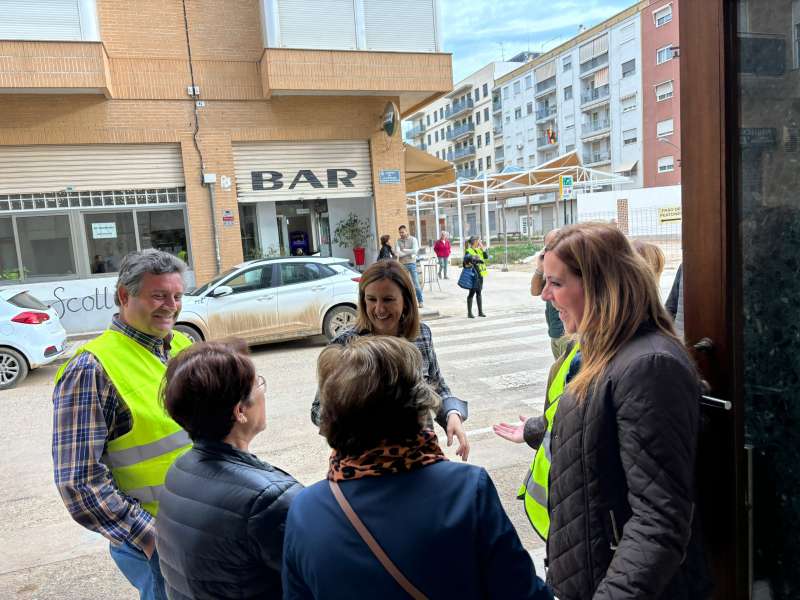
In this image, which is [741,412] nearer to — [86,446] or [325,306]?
[86,446]

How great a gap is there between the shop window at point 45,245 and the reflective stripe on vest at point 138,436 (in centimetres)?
1316

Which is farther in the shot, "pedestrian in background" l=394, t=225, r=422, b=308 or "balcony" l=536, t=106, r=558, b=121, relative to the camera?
"balcony" l=536, t=106, r=558, b=121

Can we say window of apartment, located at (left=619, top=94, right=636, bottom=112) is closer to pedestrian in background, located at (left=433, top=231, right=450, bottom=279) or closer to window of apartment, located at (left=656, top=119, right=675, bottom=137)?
window of apartment, located at (left=656, top=119, right=675, bottom=137)

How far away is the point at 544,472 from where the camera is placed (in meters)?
2.03

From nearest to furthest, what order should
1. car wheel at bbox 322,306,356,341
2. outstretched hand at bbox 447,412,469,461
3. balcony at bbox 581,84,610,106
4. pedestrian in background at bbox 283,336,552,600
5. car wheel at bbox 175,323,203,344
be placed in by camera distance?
pedestrian in background at bbox 283,336,552,600, outstretched hand at bbox 447,412,469,461, car wheel at bbox 175,323,203,344, car wheel at bbox 322,306,356,341, balcony at bbox 581,84,610,106

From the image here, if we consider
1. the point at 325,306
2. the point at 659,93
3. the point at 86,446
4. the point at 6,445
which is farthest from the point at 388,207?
the point at 659,93

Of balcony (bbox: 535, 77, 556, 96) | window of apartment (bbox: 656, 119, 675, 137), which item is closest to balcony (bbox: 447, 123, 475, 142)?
balcony (bbox: 535, 77, 556, 96)

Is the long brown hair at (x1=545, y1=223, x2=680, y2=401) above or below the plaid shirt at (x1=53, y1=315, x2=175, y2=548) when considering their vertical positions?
above

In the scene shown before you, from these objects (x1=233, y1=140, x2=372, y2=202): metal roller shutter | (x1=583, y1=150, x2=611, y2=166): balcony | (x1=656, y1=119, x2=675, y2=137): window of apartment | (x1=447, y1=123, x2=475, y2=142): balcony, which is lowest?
(x1=233, y1=140, x2=372, y2=202): metal roller shutter

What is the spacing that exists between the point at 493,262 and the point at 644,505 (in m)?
28.1

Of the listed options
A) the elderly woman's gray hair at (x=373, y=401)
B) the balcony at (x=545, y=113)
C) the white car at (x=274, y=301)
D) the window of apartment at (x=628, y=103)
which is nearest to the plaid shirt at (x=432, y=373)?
the elderly woman's gray hair at (x=373, y=401)

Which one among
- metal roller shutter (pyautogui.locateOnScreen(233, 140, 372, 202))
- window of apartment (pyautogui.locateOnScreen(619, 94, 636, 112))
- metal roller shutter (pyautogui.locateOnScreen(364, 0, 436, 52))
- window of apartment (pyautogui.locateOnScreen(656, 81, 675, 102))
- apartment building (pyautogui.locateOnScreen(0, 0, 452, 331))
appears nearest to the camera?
apartment building (pyautogui.locateOnScreen(0, 0, 452, 331))

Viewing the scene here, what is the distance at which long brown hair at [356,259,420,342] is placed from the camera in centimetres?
307

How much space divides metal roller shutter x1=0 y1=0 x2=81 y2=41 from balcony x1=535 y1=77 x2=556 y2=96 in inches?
2483
